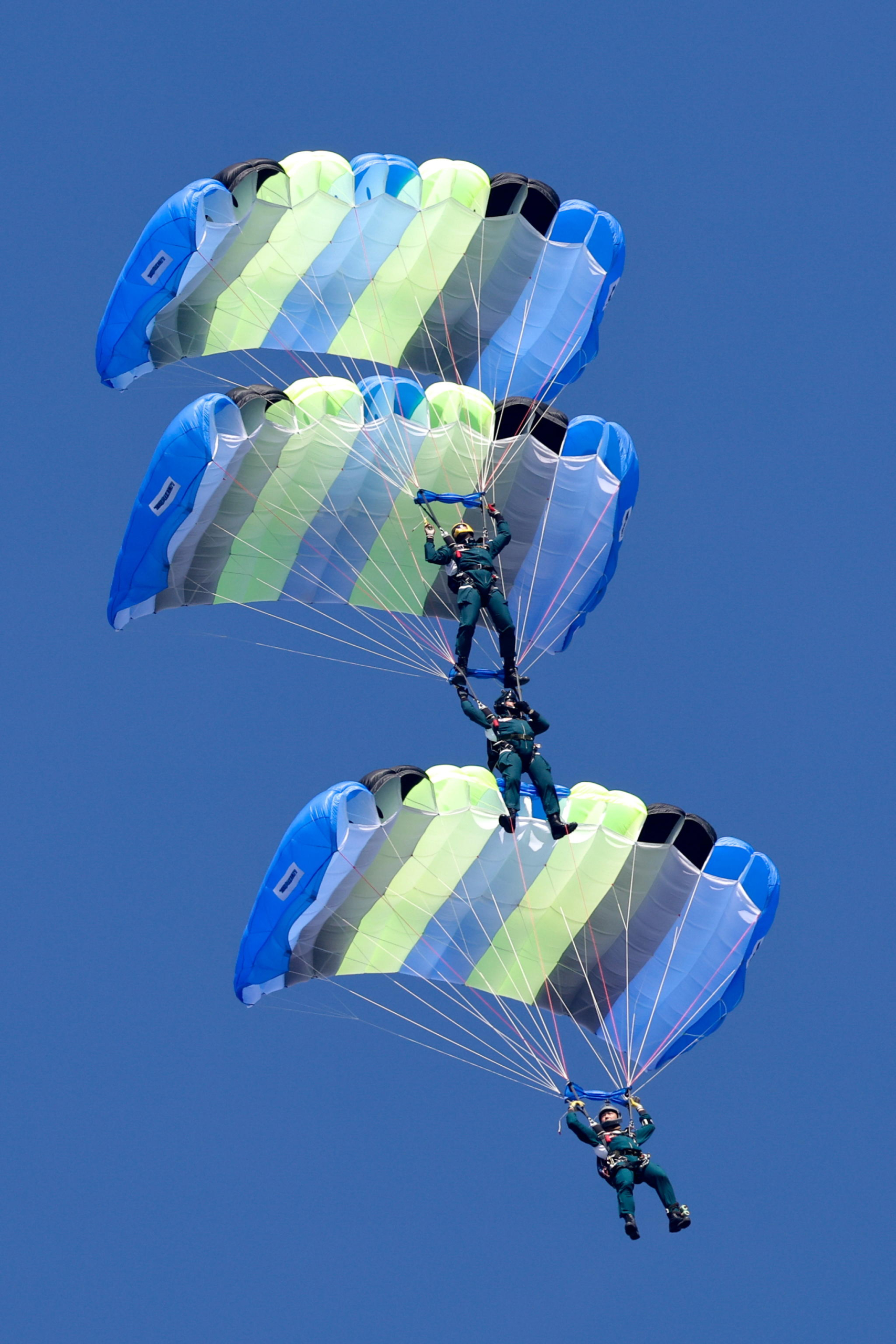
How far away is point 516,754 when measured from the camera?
21.7 metres

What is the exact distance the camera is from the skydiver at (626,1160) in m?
20.4

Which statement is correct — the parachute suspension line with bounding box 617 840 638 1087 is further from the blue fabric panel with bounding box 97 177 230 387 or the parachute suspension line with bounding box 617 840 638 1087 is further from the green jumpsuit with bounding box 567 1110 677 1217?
the blue fabric panel with bounding box 97 177 230 387

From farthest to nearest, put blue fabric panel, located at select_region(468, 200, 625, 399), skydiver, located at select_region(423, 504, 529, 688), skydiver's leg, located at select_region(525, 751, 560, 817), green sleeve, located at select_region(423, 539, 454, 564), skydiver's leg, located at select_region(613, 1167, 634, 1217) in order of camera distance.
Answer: blue fabric panel, located at select_region(468, 200, 625, 399), green sleeve, located at select_region(423, 539, 454, 564), skydiver, located at select_region(423, 504, 529, 688), skydiver's leg, located at select_region(525, 751, 560, 817), skydiver's leg, located at select_region(613, 1167, 634, 1217)

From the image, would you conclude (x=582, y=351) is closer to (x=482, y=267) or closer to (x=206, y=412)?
(x=482, y=267)

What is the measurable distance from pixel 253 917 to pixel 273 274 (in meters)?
5.15

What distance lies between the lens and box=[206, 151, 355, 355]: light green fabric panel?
22.9m

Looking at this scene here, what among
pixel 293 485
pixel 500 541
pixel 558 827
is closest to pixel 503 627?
pixel 500 541

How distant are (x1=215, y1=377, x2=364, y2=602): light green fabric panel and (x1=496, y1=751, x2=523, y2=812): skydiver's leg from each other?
8.97 feet

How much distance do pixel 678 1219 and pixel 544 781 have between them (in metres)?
3.27

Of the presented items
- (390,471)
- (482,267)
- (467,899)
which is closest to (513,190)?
(482,267)

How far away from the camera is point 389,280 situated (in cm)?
2367

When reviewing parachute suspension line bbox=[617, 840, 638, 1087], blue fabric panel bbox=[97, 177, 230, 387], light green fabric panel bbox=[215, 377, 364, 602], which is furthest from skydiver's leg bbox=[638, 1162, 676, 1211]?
blue fabric panel bbox=[97, 177, 230, 387]

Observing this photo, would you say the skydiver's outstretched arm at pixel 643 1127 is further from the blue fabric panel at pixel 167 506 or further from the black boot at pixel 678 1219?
the blue fabric panel at pixel 167 506

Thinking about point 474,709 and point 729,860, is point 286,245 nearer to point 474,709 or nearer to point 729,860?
point 474,709
